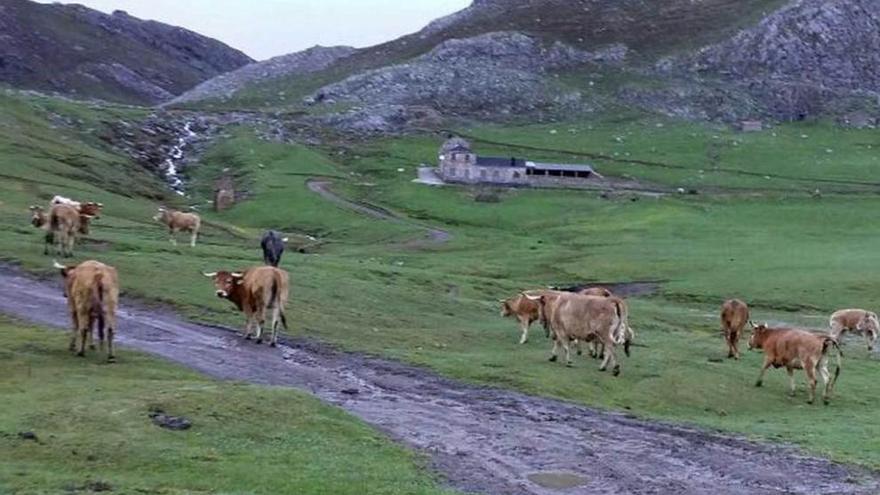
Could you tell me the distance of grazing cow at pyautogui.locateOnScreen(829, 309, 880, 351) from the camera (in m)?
51.9

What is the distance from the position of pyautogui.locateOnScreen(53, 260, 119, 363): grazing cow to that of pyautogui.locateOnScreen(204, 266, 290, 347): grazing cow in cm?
578

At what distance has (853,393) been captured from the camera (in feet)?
121

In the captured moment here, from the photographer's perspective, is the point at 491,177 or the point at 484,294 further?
the point at 491,177

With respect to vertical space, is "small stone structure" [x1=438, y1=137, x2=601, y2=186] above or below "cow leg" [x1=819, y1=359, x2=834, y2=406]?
above

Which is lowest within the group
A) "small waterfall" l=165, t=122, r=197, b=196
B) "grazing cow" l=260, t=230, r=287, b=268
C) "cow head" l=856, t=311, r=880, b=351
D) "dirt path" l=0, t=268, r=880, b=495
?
"dirt path" l=0, t=268, r=880, b=495

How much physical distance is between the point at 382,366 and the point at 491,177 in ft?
395

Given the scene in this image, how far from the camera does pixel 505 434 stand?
26094 mm

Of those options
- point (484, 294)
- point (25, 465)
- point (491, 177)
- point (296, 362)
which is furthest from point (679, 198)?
point (25, 465)

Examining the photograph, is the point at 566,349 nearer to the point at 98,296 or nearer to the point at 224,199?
the point at 98,296

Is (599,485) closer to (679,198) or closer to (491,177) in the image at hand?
(679,198)

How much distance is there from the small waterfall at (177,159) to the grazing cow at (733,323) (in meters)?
96.7

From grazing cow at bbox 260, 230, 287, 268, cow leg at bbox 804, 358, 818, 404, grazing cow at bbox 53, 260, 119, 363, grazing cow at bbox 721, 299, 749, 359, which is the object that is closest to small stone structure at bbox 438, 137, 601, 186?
grazing cow at bbox 260, 230, 287, 268

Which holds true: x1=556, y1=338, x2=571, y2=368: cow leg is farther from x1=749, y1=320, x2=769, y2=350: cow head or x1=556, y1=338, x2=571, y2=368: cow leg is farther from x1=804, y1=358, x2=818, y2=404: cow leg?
x1=804, y1=358, x2=818, y2=404: cow leg

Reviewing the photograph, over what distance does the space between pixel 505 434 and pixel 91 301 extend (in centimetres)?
1216
